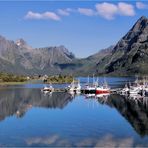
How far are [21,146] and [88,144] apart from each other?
10598 millimetres

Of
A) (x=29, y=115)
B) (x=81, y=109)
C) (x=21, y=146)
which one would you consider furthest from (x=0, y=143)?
(x=81, y=109)

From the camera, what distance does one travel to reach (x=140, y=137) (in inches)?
2938

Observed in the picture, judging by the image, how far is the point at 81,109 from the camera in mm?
129125

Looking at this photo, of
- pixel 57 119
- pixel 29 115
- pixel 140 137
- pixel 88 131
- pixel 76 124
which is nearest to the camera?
pixel 140 137

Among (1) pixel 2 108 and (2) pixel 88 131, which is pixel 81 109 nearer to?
(1) pixel 2 108

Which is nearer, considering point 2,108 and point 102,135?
point 102,135

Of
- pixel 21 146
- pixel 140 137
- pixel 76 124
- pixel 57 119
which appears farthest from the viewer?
pixel 57 119

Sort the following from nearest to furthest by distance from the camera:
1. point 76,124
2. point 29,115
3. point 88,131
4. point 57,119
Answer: point 88,131 → point 76,124 → point 57,119 → point 29,115

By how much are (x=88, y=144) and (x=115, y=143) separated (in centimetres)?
447

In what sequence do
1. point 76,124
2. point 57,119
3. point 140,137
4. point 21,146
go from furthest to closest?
point 57,119 → point 76,124 → point 140,137 → point 21,146

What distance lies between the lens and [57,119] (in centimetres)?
10406

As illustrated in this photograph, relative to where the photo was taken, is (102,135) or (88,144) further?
(102,135)

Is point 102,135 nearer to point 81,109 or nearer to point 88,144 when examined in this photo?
point 88,144

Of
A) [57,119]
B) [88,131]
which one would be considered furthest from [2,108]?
[88,131]
